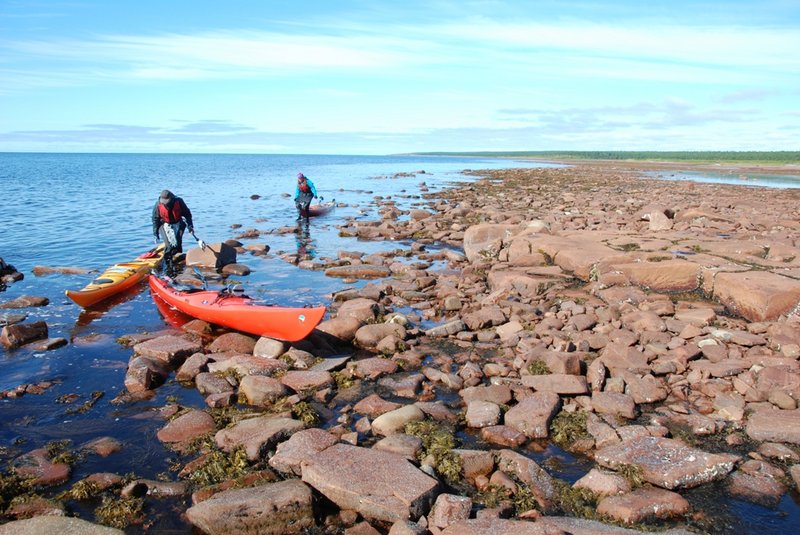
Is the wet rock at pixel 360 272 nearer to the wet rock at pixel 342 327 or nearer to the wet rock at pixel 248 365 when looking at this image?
the wet rock at pixel 342 327

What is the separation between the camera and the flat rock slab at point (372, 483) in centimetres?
542

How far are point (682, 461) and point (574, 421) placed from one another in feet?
4.87

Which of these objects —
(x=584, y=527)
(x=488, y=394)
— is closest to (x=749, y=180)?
(x=488, y=394)

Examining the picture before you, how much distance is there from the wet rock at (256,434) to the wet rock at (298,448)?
20 cm

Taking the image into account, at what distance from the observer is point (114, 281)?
48.0 feet

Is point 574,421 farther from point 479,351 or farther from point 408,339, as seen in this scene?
point 408,339

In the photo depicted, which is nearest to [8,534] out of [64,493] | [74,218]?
[64,493]

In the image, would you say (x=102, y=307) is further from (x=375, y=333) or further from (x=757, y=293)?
(x=757, y=293)

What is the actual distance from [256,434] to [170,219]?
11.4 m

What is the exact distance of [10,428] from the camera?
760 cm

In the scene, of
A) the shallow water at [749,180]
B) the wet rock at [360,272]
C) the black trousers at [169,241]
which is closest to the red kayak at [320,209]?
the black trousers at [169,241]

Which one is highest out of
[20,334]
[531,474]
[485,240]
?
[485,240]

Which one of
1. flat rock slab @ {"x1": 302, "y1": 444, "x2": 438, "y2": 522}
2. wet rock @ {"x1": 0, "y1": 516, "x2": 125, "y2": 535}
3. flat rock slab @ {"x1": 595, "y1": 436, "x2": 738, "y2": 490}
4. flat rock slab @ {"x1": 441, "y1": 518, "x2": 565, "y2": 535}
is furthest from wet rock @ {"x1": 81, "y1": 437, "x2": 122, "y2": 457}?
flat rock slab @ {"x1": 595, "y1": 436, "x2": 738, "y2": 490}

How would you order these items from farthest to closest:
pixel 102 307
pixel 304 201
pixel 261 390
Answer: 1. pixel 304 201
2. pixel 102 307
3. pixel 261 390
